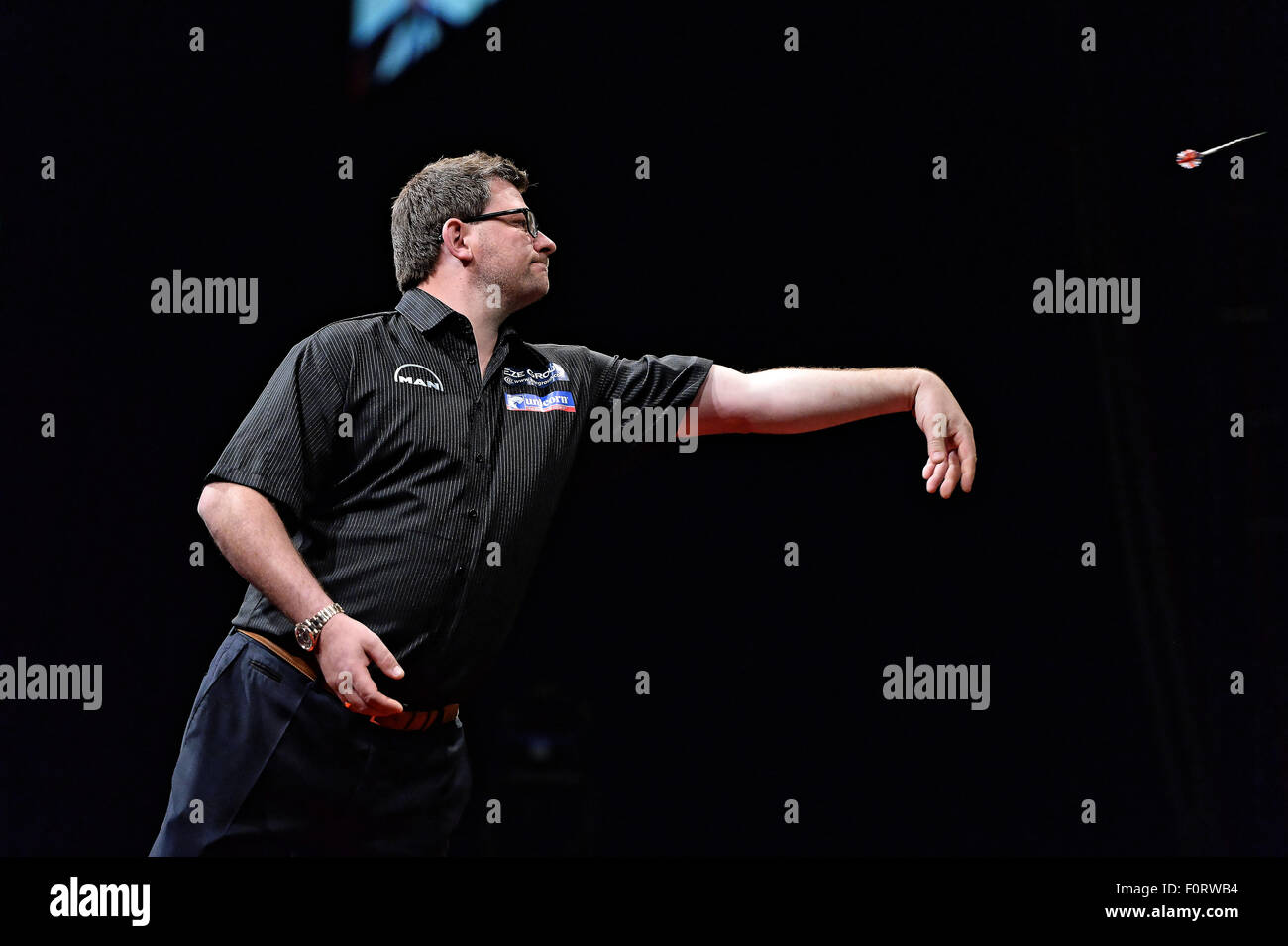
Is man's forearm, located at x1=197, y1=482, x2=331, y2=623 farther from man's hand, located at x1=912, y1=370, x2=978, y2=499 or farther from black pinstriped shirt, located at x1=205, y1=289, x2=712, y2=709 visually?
man's hand, located at x1=912, y1=370, x2=978, y2=499

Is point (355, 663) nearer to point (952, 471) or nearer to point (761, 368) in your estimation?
point (952, 471)

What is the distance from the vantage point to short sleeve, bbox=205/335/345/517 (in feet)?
7.37

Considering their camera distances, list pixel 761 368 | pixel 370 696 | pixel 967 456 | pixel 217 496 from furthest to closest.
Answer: pixel 761 368
pixel 967 456
pixel 217 496
pixel 370 696

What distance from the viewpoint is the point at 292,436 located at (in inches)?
90.1

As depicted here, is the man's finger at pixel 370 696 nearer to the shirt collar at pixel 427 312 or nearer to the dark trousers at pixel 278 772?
the dark trousers at pixel 278 772

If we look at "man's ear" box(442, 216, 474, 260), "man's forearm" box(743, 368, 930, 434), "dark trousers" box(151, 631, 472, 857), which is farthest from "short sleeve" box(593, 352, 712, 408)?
"dark trousers" box(151, 631, 472, 857)

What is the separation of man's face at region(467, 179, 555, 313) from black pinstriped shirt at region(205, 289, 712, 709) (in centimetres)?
15

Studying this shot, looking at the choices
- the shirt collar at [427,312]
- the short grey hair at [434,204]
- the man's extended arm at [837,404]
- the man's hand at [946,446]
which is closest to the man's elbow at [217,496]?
the shirt collar at [427,312]

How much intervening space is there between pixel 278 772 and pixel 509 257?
1.08 m

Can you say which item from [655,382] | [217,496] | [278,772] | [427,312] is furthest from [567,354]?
[278,772]

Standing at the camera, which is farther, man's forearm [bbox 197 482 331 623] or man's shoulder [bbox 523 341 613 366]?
man's shoulder [bbox 523 341 613 366]

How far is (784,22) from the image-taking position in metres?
3.68

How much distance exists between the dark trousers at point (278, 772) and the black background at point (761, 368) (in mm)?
1205

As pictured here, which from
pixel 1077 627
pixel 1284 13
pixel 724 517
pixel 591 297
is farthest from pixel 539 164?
pixel 1284 13
